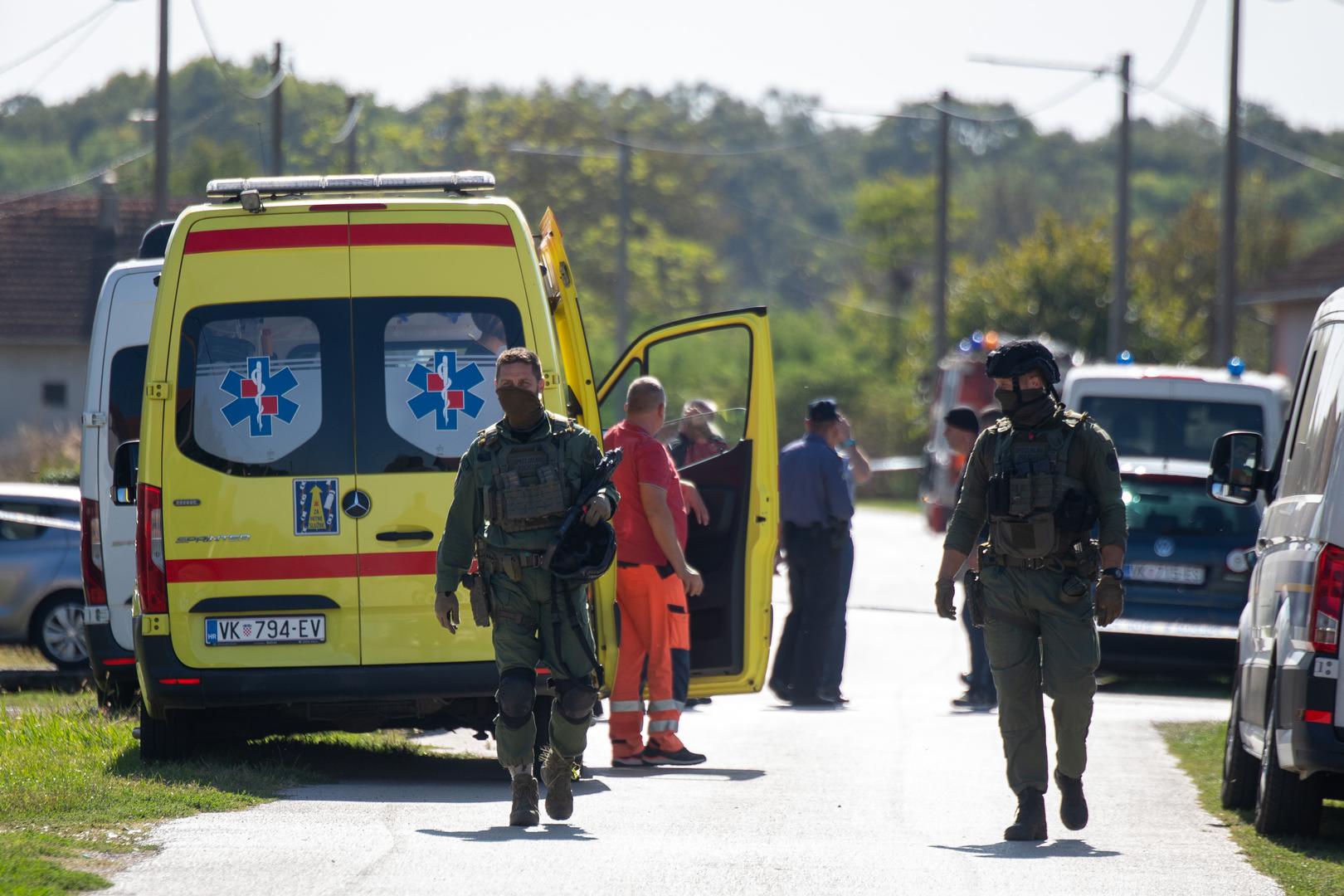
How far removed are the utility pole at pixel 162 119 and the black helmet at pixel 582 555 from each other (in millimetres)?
17646

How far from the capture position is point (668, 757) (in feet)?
31.8

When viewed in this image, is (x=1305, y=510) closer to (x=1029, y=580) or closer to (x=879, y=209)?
(x=1029, y=580)

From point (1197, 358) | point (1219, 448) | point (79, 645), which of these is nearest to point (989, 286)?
point (1197, 358)

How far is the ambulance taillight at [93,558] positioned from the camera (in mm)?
10266

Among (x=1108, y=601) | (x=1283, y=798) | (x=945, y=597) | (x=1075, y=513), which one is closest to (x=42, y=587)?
(x=945, y=597)

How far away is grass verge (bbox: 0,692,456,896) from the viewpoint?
20.1 feet

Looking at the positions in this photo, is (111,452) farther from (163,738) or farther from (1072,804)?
(1072,804)

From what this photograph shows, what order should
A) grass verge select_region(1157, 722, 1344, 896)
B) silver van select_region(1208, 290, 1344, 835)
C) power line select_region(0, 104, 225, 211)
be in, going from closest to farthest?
grass verge select_region(1157, 722, 1344, 896)
silver van select_region(1208, 290, 1344, 835)
power line select_region(0, 104, 225, 211)

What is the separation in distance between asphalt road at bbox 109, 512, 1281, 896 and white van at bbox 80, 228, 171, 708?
184 cm

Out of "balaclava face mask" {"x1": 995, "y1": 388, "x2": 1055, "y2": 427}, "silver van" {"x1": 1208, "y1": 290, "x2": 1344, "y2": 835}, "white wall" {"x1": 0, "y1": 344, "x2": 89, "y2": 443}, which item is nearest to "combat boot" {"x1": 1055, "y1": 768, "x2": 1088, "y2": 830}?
"silver van" {"x1": 1208, "y1": 290, "x2": 1344, "y2": 835}

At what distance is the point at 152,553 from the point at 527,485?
6.33 ft

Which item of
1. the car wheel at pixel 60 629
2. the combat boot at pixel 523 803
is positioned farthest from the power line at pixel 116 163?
the combat boot at pixel 523 803

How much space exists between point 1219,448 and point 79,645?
9584 mm

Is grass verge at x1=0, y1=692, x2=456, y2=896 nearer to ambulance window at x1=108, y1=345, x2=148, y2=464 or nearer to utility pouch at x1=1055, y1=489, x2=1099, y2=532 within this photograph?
ambulance window at x1=108, y1=345, x2=148, y2=464
